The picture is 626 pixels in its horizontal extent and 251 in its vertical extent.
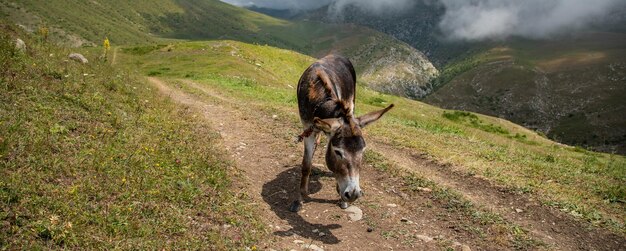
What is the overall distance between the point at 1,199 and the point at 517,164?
1570cm

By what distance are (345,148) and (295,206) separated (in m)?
2.83

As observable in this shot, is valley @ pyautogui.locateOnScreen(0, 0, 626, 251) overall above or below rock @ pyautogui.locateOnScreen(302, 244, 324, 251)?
above

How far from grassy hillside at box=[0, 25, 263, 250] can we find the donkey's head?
7.07ft

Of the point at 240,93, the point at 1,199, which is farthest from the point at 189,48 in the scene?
the point at 1,199

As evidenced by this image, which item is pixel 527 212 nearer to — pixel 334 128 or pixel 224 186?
pixel 334 128

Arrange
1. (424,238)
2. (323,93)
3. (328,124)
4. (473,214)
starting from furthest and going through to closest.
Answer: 1. (473,214)
2. (323,93)
3. (424,238)
4. (328,124)

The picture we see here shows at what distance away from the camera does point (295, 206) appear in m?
9.70

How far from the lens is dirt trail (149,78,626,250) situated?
8586 mm

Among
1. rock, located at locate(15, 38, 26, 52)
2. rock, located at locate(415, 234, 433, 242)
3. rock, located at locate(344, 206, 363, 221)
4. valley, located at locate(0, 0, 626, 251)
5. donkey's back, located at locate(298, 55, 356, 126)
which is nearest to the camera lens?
valley, located at locate(0, 0, 626, 251)

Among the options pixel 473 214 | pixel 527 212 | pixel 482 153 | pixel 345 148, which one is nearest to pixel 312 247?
pixel 345 148

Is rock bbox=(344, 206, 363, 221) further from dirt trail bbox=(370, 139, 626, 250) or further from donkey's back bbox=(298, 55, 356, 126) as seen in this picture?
dirt trail bbox=(370, 139, 626, 250)

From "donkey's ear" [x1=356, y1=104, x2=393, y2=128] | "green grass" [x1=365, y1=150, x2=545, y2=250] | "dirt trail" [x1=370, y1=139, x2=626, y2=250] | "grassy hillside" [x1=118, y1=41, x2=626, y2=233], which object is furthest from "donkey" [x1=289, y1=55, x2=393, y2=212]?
"grassy hillside" [x1=118, y1=41, x2=626, y2=233]

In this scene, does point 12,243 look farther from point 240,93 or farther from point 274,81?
point 274,81

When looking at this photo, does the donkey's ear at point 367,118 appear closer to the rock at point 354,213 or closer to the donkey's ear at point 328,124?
the donkey's ear at point 328,124
